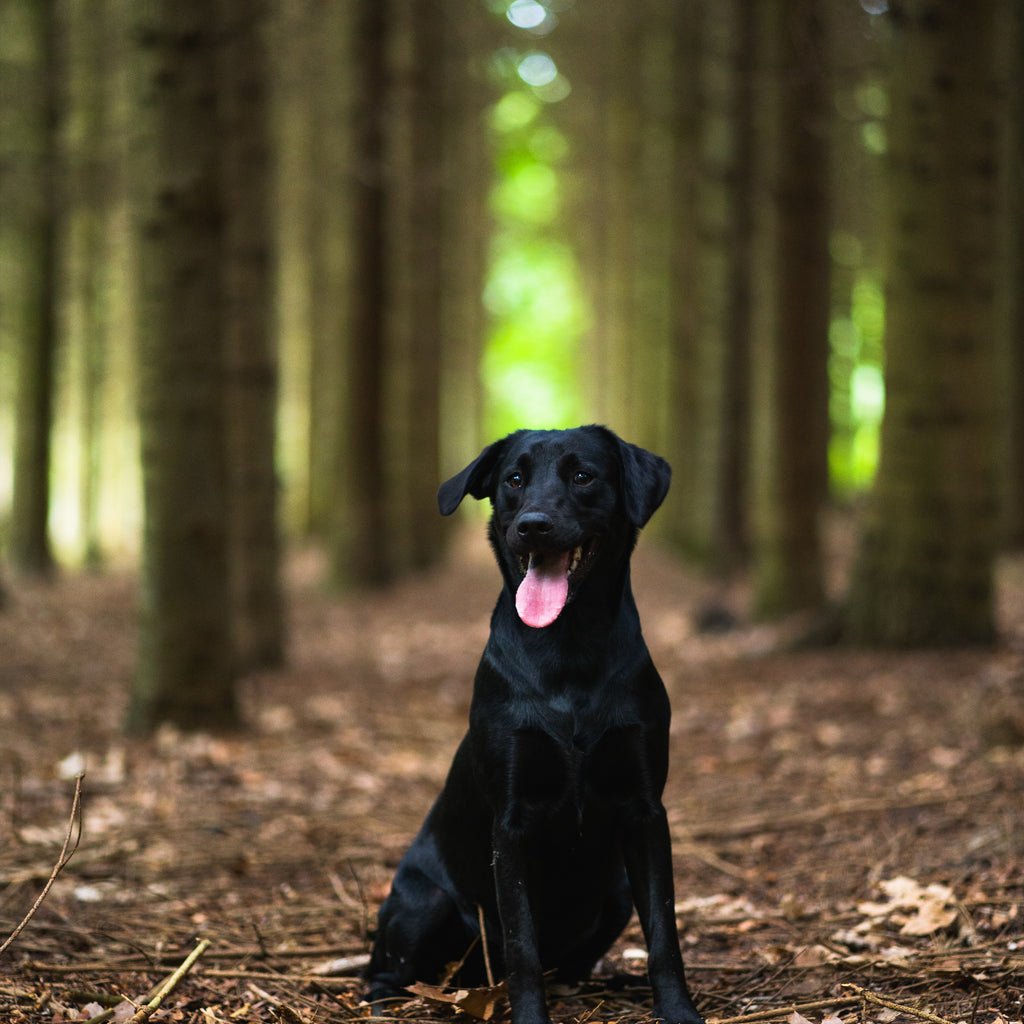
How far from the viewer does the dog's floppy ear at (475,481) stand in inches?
132

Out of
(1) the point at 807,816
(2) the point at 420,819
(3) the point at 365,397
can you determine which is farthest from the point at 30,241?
(1) the point at 807,816

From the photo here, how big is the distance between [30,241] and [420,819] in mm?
10761

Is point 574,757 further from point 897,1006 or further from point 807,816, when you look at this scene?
point 807,816

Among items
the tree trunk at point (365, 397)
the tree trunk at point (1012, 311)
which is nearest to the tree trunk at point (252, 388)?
the tree trunk at point (365, 397)

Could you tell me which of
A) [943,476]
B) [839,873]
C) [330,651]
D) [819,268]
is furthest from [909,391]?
[330,651]

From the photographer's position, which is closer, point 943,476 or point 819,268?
point 943,476

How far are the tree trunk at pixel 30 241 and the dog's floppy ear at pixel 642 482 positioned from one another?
36.9 feet

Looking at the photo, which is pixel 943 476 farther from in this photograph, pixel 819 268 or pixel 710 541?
pixel 710 541

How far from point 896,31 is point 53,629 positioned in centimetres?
892

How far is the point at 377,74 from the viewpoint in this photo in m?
14.7

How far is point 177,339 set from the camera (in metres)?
7.05

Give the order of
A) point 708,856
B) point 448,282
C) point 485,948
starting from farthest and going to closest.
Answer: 1. point 448,282
2. point 708,856
3. point 485,948

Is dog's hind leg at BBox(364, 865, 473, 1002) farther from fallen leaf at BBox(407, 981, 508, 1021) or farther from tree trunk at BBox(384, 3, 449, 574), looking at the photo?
tree trunk at BBox(384, 3, 449, 574)

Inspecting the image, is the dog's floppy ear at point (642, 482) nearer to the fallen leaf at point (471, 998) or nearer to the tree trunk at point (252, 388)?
the fallen leaf at point (471, 998)
